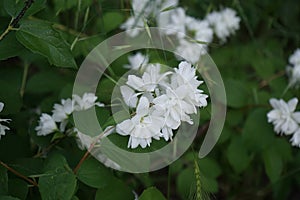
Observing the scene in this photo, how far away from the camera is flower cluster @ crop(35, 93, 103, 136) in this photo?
1.27 metres

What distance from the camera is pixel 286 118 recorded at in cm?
149

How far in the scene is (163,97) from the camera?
1004 mm

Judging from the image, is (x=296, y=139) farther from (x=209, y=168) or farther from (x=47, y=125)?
(x=47, y=125)

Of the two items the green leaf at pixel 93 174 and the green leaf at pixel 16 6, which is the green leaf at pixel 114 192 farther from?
the green leaf at pixel 16 6

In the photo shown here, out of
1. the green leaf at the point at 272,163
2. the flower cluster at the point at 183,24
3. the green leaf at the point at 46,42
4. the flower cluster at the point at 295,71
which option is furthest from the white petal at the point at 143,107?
the flower cluster at the point at 295,71

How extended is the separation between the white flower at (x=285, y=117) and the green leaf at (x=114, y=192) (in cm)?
55

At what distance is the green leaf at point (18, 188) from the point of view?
1139 mm

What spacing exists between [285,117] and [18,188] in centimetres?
83

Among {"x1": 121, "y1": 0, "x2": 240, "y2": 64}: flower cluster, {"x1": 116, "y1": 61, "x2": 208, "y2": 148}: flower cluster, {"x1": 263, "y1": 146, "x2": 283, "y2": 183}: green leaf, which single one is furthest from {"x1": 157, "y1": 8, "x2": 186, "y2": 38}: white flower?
{"x1": 116, "y1": 61, "x2": 208, "y2": 148}: flower cluster

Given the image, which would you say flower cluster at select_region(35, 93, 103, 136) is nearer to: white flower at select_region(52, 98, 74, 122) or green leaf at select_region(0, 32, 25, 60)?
white flower at select_region(52, 98, 74, 122)

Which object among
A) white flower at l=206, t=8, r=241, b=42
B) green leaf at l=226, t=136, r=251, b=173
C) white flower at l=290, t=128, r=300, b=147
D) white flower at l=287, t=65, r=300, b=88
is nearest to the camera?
white flower at l=290, t=128, r=300, b=147

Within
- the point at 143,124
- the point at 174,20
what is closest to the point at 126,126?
the point at 143,124

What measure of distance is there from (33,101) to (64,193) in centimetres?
78

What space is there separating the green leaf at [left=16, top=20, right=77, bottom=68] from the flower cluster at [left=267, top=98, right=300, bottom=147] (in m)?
0.70
